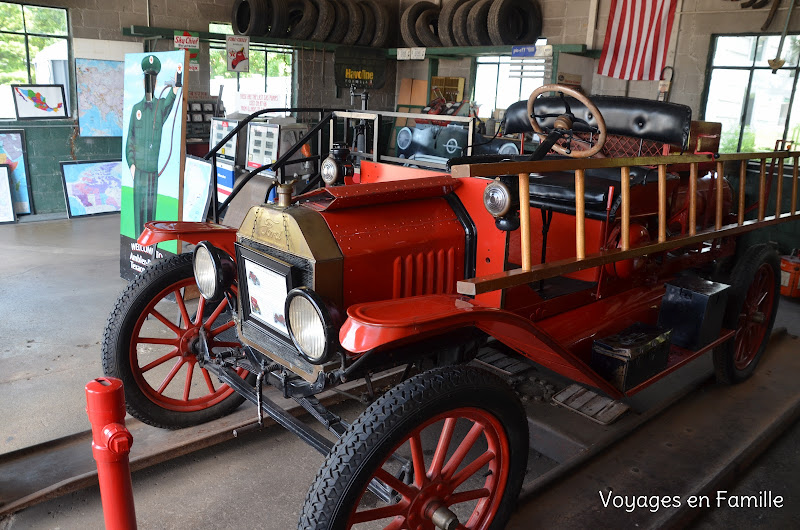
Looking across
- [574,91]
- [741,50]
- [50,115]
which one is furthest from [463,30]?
[574,91]

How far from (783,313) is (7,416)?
534 cm

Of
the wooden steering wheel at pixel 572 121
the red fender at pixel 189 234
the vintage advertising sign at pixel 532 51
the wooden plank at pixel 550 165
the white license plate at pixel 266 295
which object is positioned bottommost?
the white license plate at pixel 266 295

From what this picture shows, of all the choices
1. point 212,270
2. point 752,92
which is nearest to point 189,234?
point 212,270

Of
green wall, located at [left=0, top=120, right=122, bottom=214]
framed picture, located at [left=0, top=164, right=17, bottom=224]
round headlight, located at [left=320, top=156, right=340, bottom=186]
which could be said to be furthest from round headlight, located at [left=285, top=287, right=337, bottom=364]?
green wall, located at [left=0, top=120, right=122, bottom=214]

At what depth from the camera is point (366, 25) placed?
10680 mm

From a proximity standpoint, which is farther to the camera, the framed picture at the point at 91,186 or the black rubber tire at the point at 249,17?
the black rubber tire at the point at 249,17

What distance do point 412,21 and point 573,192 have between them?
8.52m

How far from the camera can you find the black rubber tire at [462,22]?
9602 millimetres

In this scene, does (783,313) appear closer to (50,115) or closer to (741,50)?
(741,50)

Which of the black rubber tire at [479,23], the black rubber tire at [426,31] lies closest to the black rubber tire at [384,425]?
the black rubber tire at [479,23]

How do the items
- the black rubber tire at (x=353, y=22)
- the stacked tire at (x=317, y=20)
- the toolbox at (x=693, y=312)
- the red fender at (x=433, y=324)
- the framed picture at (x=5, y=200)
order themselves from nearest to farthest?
the red fender at (x=433, y=324) → the toolbox at (x=693, y=312) → the framed picture at (x=5, y=200) → the stacked tire at (x=317, y=20) → the black rubber tire at (x=353, y=22)

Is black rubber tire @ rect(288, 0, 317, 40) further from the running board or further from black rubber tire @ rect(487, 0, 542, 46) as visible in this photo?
the running board

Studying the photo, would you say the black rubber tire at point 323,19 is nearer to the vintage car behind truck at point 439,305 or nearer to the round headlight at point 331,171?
the vintage car behind truck at point 439,305

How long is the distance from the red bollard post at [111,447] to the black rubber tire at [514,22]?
8792mm
